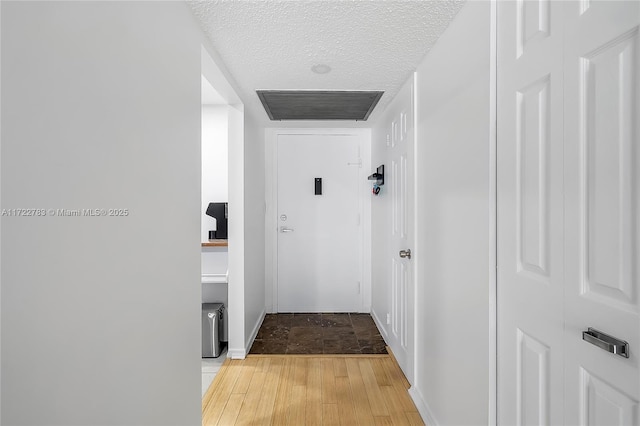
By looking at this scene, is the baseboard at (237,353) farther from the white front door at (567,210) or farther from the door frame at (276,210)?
the white front door at (567,210)

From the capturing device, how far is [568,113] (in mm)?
950

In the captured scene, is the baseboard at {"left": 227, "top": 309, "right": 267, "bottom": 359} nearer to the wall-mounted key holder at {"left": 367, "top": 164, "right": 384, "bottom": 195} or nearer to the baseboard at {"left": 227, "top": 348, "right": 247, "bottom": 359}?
the baseboard at {"left": 227, "top": 348, "right": 247, "bottom": 359}

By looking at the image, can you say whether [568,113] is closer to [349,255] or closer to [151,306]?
[151,306]

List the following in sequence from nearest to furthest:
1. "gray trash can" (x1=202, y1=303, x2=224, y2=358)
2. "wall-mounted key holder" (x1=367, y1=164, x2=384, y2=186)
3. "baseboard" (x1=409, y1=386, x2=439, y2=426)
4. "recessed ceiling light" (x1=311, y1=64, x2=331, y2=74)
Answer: "baseboard" (x1=409, y1=386, x2=439, y2=426), "recessed ceiling light" (x1=311, y1=64, x2=331, y2=74), "gray trash can" (x1=202, y1=303, x2=224, y2=358), "wall-mounted key holder" (x1=367, y1=164, x2=384, y2=186)

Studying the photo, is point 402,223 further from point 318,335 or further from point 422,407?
point 318,335

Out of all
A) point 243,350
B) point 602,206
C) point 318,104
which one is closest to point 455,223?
point 602,206

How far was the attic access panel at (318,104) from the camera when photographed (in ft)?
9.00

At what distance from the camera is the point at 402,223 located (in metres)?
2.59

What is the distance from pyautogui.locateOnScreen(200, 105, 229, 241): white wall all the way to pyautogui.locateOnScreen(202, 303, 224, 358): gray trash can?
2.38 feet

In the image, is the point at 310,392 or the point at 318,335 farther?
the point at 318,335

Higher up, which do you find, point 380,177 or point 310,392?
point 380,177

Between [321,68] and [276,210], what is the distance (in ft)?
6.86

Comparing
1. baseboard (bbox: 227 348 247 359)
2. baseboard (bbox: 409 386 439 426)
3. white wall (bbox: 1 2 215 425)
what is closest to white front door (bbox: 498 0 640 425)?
baseboard (bbox: 409 386 439 426)

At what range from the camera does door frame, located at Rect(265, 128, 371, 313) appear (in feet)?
13.1
